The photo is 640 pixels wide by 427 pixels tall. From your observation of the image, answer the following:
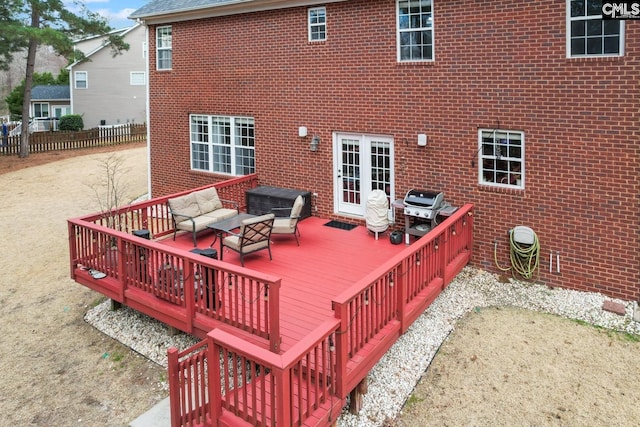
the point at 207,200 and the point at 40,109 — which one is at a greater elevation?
the point at 40,109

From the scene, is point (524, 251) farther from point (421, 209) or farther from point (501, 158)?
point (421, 209)

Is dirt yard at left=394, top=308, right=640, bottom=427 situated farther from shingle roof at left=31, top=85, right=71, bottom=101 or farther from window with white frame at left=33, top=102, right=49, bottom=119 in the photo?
window with white frame at left=33, top=102, right=49, bottom=119

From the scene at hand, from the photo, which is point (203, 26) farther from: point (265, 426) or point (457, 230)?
point (265, 426)

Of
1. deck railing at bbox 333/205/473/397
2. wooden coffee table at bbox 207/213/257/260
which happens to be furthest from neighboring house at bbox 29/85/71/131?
deck railing at bbox 333/205/473/397

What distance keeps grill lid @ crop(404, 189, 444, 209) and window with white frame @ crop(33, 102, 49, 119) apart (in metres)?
42.2

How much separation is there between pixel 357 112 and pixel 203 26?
17.8 ft

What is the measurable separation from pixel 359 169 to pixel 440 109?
2345mm

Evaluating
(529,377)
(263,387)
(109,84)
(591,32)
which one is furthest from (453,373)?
(109,84)

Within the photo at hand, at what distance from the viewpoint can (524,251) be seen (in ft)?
29.2

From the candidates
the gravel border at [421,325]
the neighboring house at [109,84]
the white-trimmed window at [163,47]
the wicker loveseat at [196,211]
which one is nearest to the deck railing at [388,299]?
the gravel border at [421,325]

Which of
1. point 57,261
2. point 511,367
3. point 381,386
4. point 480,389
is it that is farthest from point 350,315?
point 57,261

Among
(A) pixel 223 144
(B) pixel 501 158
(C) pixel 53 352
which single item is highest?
(A) pixel 223 144

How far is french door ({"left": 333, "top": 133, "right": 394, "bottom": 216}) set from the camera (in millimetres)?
10852

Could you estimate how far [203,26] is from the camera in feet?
44.0
